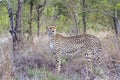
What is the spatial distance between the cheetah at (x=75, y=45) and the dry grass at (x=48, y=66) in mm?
236

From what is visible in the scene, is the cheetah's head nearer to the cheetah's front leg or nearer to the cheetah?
the cheetah

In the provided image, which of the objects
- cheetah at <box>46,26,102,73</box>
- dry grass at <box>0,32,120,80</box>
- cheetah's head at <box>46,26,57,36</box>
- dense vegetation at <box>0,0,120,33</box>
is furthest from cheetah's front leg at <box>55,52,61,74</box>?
dense vegetation at <box>0,0,120,33</box>

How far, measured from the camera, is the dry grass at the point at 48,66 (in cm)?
737

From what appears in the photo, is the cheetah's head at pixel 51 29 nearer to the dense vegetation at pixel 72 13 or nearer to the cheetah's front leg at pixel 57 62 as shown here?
the cheetah's front leg at pixel 57 62

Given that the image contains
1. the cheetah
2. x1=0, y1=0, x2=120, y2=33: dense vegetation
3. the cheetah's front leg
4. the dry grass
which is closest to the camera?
the dry grass

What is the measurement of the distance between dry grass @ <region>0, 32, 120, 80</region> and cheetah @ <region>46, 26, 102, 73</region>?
9.3 inches

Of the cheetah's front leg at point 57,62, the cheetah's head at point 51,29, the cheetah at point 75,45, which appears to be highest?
Result: the cheetah's head at point 51,29

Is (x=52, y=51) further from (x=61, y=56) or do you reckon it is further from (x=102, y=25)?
(x=102, y=25)

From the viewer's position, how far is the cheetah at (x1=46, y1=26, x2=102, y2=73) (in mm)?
9523

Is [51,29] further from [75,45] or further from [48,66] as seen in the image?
[48,66]

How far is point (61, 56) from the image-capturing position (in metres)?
9.77

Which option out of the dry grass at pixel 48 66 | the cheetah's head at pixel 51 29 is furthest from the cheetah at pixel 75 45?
the dry grass at pixel 48 66

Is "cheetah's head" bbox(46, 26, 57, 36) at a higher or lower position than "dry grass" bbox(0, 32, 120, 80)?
higher

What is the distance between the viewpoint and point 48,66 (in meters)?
9.43
